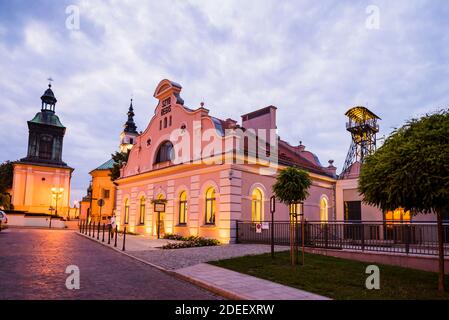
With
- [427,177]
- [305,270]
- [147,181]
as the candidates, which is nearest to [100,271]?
[305,270]

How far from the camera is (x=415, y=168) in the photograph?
25.3 ft

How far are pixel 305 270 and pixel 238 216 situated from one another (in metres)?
9.92

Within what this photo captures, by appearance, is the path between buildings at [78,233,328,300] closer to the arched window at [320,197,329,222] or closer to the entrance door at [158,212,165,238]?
the entrance door at [158,212,165,238]

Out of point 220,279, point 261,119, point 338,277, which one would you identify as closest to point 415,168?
point 338,277

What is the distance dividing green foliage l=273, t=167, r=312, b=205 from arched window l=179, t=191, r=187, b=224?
12729 mm

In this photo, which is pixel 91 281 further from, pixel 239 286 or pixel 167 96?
pixel 167 96

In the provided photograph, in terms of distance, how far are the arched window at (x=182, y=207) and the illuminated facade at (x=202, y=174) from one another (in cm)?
7

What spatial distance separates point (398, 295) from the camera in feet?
24.6

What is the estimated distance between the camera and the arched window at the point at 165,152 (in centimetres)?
2586

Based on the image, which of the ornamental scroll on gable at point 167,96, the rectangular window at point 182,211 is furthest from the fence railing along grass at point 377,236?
the ornamental scroll on gable at point 167,96

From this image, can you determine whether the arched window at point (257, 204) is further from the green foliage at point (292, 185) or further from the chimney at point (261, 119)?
the green foliage at point (292, 185)

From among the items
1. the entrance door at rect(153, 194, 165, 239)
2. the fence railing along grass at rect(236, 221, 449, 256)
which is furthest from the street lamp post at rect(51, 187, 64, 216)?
the fence railing along grass at rect(236, 221, 449, 256)
